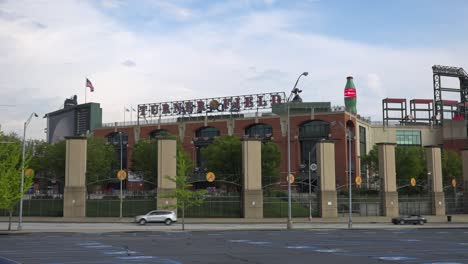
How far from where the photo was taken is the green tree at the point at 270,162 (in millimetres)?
84938

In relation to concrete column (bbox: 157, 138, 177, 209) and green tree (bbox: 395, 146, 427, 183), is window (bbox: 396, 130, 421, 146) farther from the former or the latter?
concrete column (bbox: 157, 138, 177, 209)

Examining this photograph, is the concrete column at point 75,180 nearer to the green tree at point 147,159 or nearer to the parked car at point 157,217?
the parked car at point 157,217

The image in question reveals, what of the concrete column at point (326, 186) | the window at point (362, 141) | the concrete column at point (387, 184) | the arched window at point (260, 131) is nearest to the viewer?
the concrete column at point (326, 186)

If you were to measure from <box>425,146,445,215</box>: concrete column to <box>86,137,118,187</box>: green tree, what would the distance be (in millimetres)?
51590

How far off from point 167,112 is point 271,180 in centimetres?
4012

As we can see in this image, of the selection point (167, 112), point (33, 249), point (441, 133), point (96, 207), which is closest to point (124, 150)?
point (167, 112)

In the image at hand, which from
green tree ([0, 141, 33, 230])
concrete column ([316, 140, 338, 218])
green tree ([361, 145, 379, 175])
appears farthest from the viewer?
green tree ([361, 145, 379, 175])

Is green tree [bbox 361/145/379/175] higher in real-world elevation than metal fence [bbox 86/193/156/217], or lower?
higher

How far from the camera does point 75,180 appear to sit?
201 ft

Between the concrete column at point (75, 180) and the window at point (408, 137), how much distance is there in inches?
3165

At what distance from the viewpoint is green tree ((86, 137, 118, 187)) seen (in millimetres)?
91438

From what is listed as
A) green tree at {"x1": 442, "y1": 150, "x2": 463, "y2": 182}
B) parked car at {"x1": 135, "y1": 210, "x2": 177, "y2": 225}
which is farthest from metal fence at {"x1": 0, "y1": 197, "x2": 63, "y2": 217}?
green tree at {"x1": 442, "y1": 150, "x2": 463, "y2": 182}

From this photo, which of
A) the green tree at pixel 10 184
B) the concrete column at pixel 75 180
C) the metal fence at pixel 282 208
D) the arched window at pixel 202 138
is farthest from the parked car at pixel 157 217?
the arched window at pixel 202 138

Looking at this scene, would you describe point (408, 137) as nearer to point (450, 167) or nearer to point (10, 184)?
point (450, 167)
